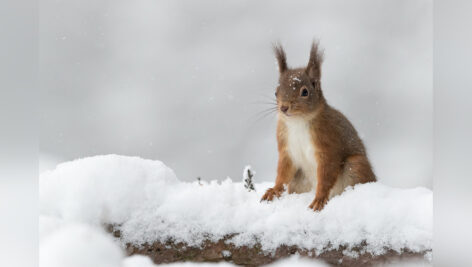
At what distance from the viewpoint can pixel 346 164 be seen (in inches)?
59.6

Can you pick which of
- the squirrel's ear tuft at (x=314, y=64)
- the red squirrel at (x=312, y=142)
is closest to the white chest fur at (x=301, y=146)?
the red squirrel at (x=312, y=142)

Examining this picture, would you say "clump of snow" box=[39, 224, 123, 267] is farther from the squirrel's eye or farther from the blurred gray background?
the squirrel's eye

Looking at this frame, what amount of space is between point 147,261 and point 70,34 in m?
0.75

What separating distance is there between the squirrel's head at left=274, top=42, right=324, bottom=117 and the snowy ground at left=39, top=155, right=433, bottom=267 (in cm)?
25

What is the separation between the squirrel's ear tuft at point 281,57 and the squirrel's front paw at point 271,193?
1.08ft

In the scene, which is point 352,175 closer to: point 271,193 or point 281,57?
point 271,193

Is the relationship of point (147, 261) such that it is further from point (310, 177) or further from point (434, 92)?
point (434, 92)

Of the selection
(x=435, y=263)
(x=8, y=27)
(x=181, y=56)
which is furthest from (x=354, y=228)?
(x=8, y=27)

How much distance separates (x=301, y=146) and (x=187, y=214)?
1.17ft

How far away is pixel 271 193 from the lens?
156 cm

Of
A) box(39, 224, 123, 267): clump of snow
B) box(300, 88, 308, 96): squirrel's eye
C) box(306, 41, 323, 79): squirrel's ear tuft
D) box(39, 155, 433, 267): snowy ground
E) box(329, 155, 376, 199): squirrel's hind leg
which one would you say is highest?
box(306, 41, 323, 79): squirrel's ear tuft

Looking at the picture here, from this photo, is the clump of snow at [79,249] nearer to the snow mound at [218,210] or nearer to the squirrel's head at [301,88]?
the snow mound at [218,210]

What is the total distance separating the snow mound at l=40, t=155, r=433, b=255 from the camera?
1429 mm

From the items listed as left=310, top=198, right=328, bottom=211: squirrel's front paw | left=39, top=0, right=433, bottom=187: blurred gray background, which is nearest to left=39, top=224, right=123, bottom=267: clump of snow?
left=39, top=0, right=433, bottom=187: blurred gray background
